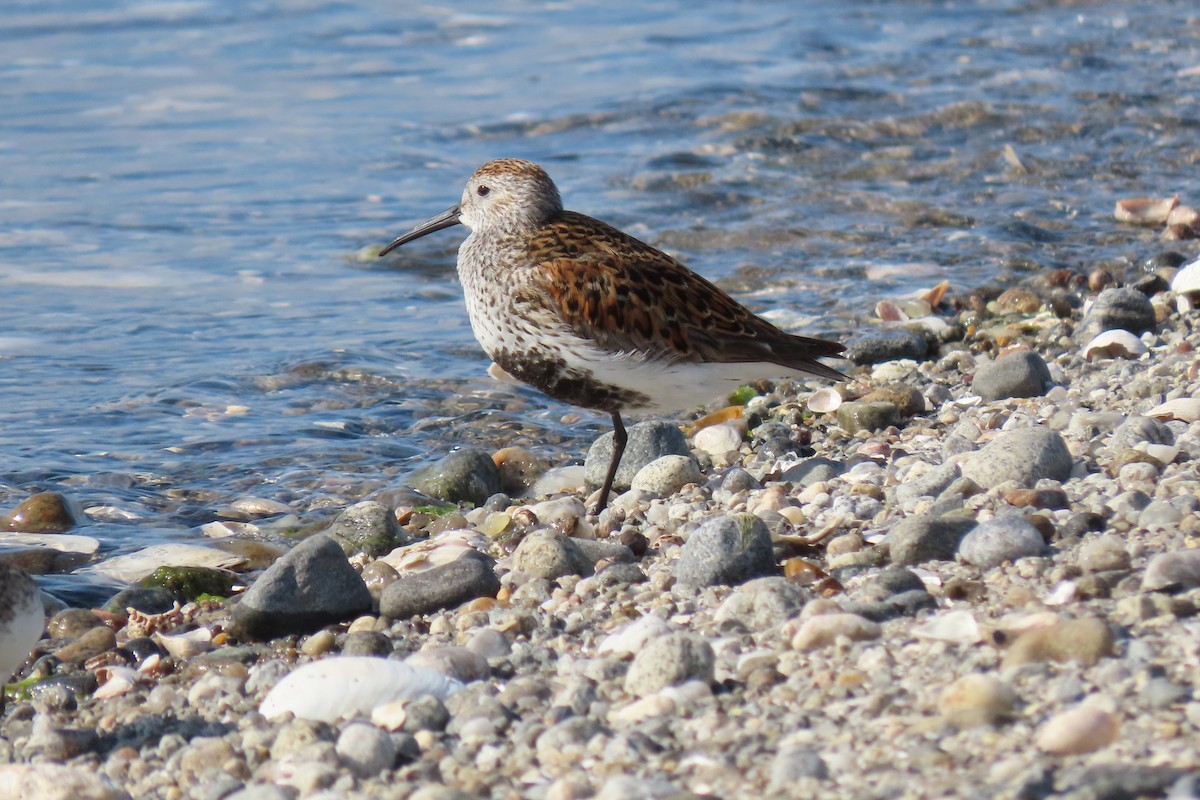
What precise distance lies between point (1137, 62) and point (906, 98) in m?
2.68

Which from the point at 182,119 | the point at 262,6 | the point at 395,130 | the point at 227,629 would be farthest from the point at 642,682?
the point at 262,6

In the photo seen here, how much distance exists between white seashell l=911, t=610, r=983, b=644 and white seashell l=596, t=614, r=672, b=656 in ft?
2.32

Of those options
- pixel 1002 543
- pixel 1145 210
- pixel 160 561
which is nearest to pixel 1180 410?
pixel 1002 543

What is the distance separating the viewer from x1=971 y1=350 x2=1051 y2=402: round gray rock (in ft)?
22.0

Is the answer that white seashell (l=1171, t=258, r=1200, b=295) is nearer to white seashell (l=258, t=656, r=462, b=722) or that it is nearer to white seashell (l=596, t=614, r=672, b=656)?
white seashell (l=596, t=614, r=672, b=656)

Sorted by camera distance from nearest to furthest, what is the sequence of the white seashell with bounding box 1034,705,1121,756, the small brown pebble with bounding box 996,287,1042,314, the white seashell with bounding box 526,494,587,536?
the white seashell with bounding box 1034,705,1121,756
the white seashell with bounding box 526,494,587,536
the small brown pebble with bounding box 996,287,1042,314

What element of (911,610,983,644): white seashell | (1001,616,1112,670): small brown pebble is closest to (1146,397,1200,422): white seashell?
(911,610,983,644): white seashell

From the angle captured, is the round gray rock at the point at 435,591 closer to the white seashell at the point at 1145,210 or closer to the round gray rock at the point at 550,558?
the round gray rock at the point at 550,558

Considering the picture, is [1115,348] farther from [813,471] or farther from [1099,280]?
[813,471]

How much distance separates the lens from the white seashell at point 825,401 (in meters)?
7.07

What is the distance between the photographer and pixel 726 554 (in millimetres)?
4613

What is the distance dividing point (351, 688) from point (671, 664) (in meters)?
0.90

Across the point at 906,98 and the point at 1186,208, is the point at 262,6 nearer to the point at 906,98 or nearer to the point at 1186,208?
the point at 906,98

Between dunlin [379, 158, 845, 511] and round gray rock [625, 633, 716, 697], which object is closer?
round gray rock [625, 633, 716, 697]
